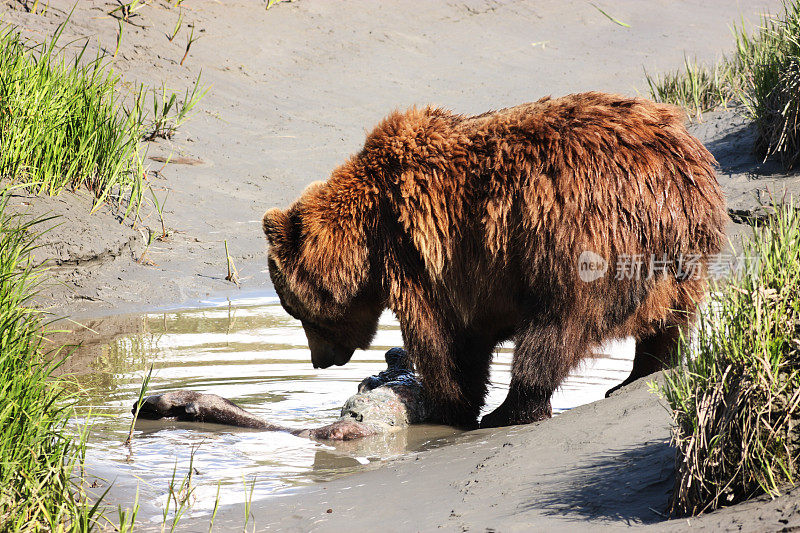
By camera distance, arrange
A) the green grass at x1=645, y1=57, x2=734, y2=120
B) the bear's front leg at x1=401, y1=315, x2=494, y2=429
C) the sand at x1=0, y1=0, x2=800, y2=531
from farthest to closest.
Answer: the green grass at x1=645, y1=57, x2=734, y2=120
the bear's front leg at x1=401, y1=315, x2=494, y2=429
the sand at x1=0, y1=0, x2=800, y2=531

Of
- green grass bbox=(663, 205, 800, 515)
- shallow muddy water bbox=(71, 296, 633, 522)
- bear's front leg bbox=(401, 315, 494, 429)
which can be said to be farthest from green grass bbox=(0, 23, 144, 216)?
green grass bbox=(663, 205, 800, 515)

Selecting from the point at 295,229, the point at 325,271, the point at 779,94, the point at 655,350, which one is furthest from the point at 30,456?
the point at 779,94

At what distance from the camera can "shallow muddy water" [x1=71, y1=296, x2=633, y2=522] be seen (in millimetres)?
4312

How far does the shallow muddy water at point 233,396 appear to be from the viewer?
14.1 feet

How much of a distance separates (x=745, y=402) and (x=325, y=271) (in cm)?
289

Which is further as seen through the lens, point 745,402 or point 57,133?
point 57,133

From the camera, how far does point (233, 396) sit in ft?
19.5

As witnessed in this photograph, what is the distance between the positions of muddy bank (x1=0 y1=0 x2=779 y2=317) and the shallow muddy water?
26.9 inches

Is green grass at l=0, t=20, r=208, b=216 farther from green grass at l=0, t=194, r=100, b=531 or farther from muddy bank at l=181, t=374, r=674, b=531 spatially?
muddy bank at l=181, t=374, r=674, b=531

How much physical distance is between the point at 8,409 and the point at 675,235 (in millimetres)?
3116

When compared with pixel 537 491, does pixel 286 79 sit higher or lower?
higher

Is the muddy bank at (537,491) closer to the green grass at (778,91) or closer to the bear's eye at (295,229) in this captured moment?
the bear's eye at (295,229)

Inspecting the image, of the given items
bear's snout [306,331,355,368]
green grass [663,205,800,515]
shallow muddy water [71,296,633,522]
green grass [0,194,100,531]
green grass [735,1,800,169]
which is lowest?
shallow muddy water [71,296,633,522]

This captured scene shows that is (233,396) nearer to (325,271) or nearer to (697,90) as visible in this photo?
(325,271)
